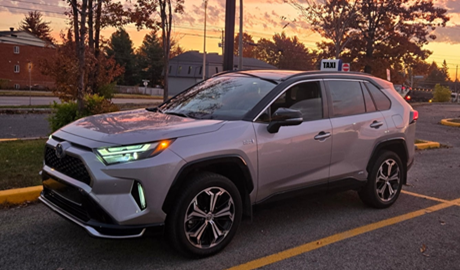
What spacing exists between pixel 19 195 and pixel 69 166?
6.69 ft

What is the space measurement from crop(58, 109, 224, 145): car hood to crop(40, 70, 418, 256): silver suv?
1cm

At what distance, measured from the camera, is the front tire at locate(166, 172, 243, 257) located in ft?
11.9

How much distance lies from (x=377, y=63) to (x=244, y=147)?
3200 centimetres

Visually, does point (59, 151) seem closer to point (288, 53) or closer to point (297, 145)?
point (297, 145)

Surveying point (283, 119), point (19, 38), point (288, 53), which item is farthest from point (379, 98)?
point (288, 53)

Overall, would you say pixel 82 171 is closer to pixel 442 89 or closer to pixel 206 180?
pixel 206 180

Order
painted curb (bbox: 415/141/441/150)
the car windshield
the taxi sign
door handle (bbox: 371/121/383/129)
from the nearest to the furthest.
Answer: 1. the car windshield
2. door handle (bbox: 371/121/383/129)
3. painted curb (bbox: 415/141/441/150)
4. the taxi sign

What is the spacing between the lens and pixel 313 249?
4156 millimetres

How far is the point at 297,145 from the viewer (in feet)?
14.6

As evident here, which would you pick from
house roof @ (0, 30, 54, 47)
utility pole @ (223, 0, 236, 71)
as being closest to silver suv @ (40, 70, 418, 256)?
utility pole @ (223, 0, 236, 71)

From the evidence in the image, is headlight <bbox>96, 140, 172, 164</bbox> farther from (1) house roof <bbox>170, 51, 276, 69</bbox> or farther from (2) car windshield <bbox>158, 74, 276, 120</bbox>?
(1) house roof <bbox>170, 51, 276, 69</bbox>

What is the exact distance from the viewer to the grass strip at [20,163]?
5734mm

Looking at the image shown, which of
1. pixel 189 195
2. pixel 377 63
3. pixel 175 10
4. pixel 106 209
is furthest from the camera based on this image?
pixel 377 63

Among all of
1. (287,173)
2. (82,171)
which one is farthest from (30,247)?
(287,173)
